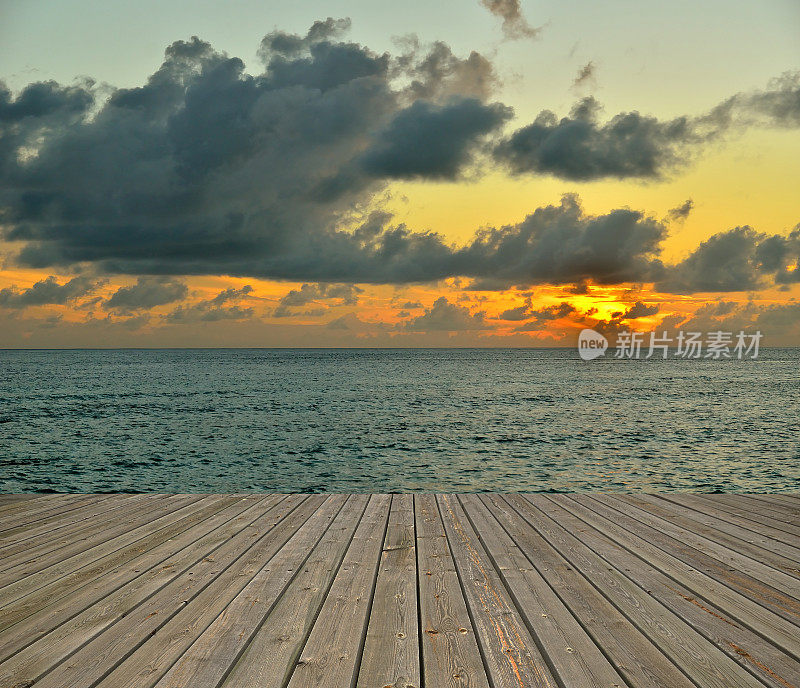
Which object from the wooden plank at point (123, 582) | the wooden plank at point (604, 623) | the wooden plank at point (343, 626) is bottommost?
the wooden plank at point (123, 582)

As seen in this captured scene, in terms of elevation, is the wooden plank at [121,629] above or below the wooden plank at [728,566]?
below

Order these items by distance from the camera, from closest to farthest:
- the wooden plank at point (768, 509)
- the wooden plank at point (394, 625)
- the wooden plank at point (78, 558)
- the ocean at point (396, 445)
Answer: the wooden plank at point (394, 625), the wooden plank at point (78, 558), the wooden plank at point (768, 509), the ocean at point (396, 445)

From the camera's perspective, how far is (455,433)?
78.4ft

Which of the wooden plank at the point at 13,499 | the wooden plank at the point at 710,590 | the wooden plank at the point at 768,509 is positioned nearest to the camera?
the wooden plank at the point at 710,590

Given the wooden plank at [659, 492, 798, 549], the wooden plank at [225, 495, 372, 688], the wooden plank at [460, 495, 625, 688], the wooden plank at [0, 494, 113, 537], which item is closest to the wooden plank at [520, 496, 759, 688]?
the wooden plank at [460, 495, 625, 688]

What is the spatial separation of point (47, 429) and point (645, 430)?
27398mm

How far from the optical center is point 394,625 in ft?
10.5

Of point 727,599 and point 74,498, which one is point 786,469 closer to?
point 727,599

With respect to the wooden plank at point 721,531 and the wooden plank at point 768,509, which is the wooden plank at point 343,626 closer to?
the wooden plank at point 721,531

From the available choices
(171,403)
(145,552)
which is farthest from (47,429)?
(145,552)

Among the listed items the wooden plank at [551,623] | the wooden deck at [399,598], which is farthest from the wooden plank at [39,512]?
the wooden plank at [551,623]

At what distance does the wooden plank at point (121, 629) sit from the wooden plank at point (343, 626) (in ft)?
1.73

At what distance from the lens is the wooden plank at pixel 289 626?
2650 millimetres

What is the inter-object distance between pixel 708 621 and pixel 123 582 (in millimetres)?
3725
